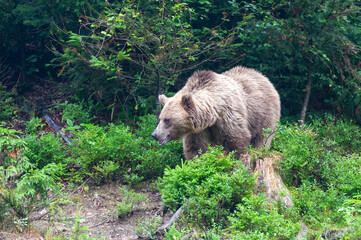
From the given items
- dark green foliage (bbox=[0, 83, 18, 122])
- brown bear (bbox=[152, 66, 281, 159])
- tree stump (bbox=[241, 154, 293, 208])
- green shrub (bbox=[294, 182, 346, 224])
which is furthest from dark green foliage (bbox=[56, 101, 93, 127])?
green shrub (bbox=[294, 182, 346, 224])

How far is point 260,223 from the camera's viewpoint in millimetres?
4250

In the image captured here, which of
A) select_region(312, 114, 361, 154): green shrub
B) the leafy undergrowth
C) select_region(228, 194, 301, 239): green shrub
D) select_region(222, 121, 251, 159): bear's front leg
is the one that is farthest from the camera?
select_region(312, 114, 361, 154): green shrub

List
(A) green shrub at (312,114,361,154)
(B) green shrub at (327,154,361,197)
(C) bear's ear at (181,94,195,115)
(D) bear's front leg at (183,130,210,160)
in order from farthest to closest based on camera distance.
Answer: (A) green shrub at (312,114,361,154) < (D) bear's front leg at (183,130,210,160) < (C) bear's ear at (181,94,195,115) < (B) green shrub at (327,154,361,197)

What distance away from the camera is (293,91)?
9.41 meters

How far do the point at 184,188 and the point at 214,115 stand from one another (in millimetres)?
1696

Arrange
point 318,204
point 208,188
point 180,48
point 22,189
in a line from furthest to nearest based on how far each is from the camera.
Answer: point 180,48 → point 318,204 → point 208,188 → point 22,189

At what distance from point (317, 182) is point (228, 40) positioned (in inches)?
132

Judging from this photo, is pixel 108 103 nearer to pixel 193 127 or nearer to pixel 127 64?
pixel 127 64

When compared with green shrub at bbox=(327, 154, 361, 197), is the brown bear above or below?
above

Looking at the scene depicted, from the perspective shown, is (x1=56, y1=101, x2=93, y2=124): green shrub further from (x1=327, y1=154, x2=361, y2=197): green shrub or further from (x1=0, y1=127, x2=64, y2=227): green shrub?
(x1=327, y1=154, x2=361, y2=197): green shrub

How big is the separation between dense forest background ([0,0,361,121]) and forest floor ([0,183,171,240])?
192 cm

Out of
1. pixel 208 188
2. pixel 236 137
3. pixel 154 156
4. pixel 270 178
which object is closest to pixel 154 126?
pixel 154 156

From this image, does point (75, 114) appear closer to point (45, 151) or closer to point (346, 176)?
point (45, 151)

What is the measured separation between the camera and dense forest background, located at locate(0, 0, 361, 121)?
7312mm
